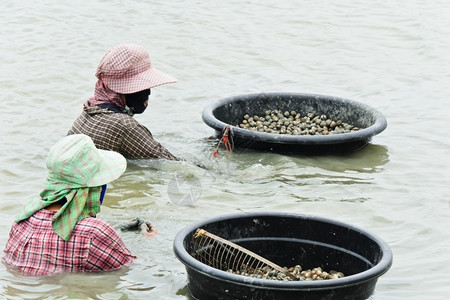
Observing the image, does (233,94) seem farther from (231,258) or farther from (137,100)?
(231,258)

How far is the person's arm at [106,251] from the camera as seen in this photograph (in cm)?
397

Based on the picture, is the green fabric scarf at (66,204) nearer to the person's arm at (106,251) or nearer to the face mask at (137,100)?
the person's arm at (106,251)

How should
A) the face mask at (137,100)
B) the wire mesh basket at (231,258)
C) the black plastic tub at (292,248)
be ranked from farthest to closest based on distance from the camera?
the face mask at (137,100) < the wire mesh basket at (231,258) < the black plastic tub at (292,248)

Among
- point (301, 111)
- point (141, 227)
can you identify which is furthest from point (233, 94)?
point (141, 227)

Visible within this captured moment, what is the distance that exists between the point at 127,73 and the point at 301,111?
1.87 metres

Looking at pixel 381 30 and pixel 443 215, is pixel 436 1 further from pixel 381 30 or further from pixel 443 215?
pixel 443 215

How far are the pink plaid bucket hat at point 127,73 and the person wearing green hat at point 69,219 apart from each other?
1555 mm

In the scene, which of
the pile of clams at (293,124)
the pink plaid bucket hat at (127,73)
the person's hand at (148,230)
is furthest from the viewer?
the pile of clams at (293,124)

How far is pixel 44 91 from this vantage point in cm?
798

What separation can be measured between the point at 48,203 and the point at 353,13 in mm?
7792

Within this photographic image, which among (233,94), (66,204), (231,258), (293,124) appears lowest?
(233,94)

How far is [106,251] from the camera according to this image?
13.3 ft

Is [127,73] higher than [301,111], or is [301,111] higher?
[127,73]

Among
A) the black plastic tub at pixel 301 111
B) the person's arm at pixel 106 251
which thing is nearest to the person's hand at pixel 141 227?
the person's arm at pixel 106 251
